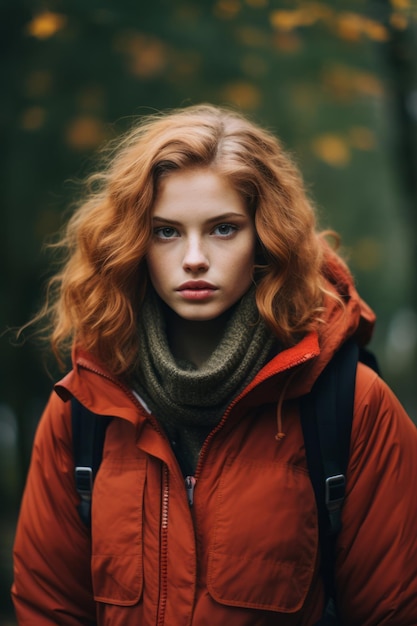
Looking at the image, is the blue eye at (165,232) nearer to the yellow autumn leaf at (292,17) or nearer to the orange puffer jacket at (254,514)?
the orange puffer jacket at (254,514)

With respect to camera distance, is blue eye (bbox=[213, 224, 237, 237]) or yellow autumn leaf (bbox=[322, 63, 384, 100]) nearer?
blue eye (bbox=[213, 224, 237, 237])

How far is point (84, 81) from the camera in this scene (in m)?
6.73

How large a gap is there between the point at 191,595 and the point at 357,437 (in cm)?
75

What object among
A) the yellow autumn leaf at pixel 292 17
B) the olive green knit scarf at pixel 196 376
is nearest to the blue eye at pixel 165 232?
the olive green knit scarf at pixel 196 376

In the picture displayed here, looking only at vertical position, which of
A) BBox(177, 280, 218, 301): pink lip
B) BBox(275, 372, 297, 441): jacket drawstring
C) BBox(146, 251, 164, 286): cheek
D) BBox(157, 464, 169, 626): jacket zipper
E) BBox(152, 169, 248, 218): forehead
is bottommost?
BBox(157, 464, 169, 626): jacket zipper

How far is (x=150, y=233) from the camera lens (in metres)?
2.92

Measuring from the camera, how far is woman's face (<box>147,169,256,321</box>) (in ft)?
9.25

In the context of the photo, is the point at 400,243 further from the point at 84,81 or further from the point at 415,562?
the point at 415,562

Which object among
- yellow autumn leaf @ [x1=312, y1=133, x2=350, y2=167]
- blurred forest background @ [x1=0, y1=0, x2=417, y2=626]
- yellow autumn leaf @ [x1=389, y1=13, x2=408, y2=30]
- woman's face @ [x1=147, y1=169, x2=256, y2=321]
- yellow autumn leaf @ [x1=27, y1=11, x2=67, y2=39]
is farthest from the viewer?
yellow autumn leaf @ [x1=312, y1=133, x2=350, y2=167]

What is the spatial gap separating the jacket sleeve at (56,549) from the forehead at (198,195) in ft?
2.87

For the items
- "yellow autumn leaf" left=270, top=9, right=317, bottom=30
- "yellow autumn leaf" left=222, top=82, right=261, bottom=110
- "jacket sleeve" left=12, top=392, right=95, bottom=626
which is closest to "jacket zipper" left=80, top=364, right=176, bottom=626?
"jacket sleeve" left=12, top=392, right=95, bottom=626

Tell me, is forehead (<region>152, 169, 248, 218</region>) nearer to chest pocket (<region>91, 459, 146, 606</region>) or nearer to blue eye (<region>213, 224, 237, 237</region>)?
blue eye (<region>213, 224, 237, 237</region>)

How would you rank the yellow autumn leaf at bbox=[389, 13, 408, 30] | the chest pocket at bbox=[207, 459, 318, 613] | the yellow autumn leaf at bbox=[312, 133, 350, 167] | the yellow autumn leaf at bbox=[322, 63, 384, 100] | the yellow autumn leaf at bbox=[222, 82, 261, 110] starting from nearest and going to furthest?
the chest pocket at bbox=[207, 459, 318, 613]
the yellow autumn leaf at bbox=[389, 13, 408, 30]
the yellow autumn leaf at bbox=[322, 63, 384, 100]
the yellow autumn leaf at bbox=[222, 82, 261, 110]
the yellow autumn leaf at bbox=[312, 133, 350, 167]

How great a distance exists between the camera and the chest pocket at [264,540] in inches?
107
